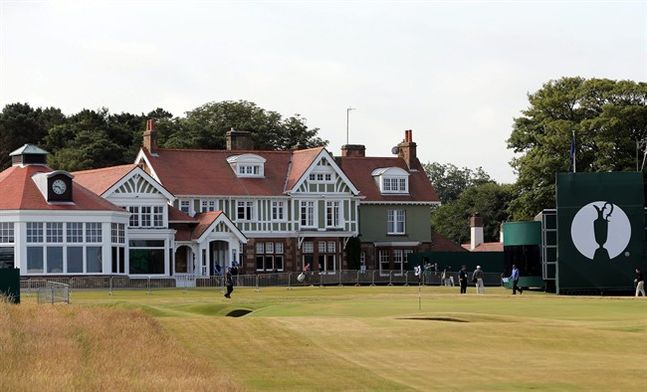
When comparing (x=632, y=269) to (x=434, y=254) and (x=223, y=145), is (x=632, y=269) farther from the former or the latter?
(x=223, y=145)

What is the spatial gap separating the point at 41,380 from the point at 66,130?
10300cm

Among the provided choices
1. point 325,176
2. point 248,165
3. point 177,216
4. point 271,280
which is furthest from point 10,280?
point 325,176

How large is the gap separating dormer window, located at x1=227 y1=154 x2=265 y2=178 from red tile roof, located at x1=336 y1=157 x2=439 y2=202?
A: 7.65 metres

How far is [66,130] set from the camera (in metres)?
123

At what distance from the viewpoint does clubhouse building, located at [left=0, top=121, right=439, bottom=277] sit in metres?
77.6

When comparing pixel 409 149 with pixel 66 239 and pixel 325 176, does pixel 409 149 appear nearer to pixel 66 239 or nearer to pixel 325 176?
pixel 325 176

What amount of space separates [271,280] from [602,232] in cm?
2311

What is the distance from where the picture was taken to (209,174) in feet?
306

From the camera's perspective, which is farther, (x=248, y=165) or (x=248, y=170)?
(x=248, y=170)

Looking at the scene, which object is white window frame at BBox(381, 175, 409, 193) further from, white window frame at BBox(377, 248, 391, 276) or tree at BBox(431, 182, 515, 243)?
tree at BBox(431, 182, 515, 243)

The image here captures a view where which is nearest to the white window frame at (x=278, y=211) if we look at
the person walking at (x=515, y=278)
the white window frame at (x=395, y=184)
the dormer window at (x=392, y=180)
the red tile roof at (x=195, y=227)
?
the red tile roof at (x=195, y=227)

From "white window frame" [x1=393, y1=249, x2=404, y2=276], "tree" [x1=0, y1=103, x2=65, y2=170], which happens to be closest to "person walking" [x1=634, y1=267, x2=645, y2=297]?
"white window frame" [x1=393, y1=249, x2=404, y2=276]

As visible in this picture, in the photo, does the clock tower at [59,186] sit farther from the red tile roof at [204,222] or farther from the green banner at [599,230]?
the green banner at [599,230]

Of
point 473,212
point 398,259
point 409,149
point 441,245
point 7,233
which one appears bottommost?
point 398,259
